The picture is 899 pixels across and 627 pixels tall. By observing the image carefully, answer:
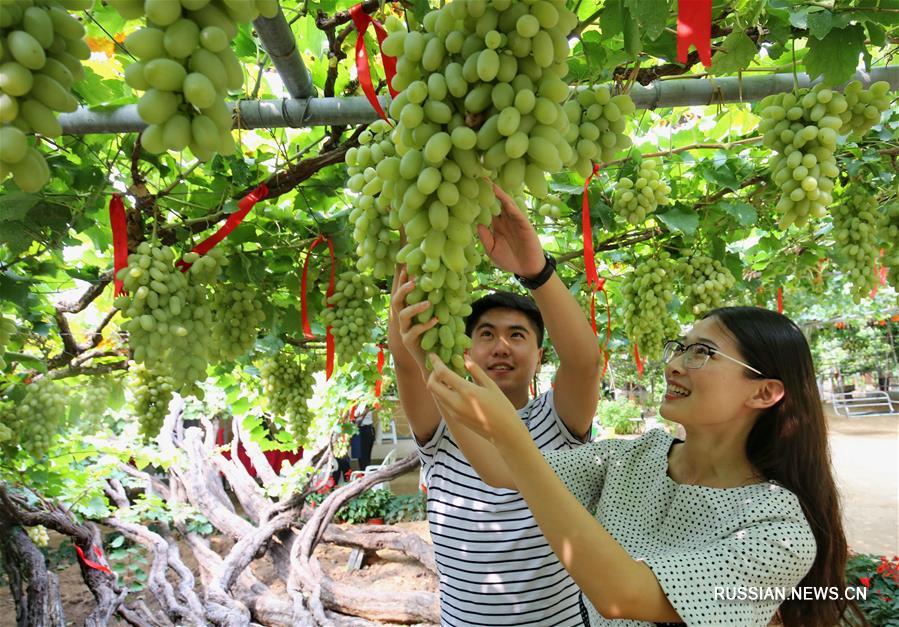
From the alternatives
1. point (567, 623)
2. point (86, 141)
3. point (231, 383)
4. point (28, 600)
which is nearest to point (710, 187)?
point (567, 623)

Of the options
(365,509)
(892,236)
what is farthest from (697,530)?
(365,509)

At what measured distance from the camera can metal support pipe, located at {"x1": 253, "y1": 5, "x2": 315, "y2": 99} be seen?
4.13 ft

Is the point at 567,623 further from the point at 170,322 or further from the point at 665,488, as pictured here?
the point at 170,322

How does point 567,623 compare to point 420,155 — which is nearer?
point 420,155

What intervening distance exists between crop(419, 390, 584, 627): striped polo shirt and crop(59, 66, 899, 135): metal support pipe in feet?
3.48

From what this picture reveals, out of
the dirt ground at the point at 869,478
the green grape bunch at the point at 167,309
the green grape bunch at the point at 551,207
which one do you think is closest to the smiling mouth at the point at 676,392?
the green grape bunch at the point at 551,207

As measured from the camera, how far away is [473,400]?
1007 mm

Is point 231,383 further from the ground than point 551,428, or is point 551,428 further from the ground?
point 231,383

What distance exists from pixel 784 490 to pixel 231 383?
17.5ft

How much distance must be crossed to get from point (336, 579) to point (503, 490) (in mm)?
6415

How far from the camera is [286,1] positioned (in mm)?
1782

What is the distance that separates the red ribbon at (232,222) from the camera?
179 cm

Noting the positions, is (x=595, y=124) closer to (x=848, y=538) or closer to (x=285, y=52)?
(x=285, y=52)

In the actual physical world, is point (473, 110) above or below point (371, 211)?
below
